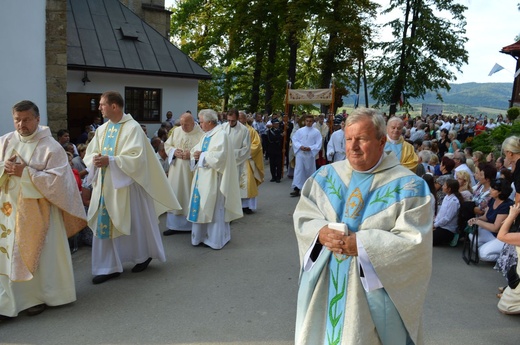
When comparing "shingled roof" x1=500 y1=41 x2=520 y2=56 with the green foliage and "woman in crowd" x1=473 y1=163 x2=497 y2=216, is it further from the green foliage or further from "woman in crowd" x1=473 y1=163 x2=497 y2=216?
"woman in crowd" x1=473 y1=163 x2=497 y2=216

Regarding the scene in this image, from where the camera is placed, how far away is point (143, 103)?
17953mm

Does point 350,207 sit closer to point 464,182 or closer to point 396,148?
point 396,148

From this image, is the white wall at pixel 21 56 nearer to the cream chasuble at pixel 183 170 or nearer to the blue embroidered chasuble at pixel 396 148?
the cream chasuble at pixel 183 170

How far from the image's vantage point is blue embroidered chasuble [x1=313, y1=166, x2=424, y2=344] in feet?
8.61

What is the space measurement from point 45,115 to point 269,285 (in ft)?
24.5

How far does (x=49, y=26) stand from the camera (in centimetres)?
997

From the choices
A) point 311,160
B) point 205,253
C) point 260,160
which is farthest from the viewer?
point 311,160

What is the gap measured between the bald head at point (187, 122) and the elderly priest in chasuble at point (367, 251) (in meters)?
4.90

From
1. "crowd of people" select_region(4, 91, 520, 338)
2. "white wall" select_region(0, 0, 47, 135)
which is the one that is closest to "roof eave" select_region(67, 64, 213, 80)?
"white wall" select_region(0, 0, 47, 135)

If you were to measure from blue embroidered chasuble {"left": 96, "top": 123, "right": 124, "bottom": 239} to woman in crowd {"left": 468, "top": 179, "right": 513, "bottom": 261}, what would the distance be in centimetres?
481

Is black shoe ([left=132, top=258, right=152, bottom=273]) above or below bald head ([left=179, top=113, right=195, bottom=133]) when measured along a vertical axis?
below

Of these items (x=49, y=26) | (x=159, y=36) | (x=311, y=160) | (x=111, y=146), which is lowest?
(x=311, y=160)

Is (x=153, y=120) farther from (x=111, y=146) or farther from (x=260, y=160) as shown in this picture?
(x=111, y=146)

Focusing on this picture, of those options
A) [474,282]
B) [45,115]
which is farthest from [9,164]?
[45,115]
